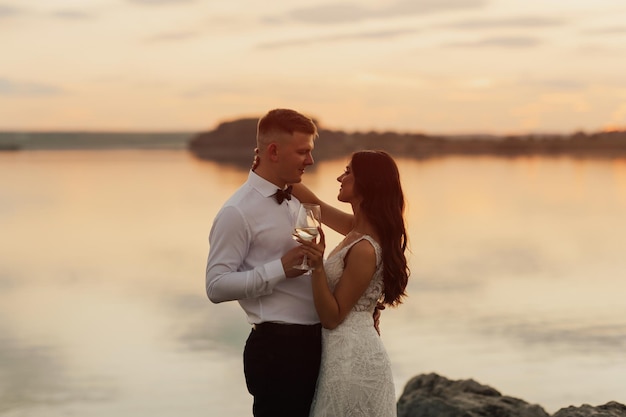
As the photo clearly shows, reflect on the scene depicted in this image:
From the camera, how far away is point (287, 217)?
416 centimetres

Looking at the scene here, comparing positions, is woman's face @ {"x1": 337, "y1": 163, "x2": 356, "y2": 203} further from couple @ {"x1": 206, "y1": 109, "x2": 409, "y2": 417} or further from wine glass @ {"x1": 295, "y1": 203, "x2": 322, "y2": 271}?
wine glass @ {"x1": 295, "y1": 203, "x2": 322, "y2": 271}

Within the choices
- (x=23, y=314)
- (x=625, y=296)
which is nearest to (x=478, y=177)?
(x=625, y=296)

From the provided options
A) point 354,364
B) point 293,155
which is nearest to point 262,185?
point 293,155

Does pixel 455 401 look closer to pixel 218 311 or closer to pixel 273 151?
pixel 273 151

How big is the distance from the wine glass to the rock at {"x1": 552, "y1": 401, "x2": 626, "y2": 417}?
7.88 ft

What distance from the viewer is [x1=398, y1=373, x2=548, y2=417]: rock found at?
6.25 m

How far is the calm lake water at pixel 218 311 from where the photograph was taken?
424 inches

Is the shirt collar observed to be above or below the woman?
above

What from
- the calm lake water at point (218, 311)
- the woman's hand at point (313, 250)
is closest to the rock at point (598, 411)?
the woman's hand at point (313, 250)

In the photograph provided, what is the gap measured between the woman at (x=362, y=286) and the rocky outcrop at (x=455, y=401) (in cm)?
216

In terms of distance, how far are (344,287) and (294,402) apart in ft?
1.82

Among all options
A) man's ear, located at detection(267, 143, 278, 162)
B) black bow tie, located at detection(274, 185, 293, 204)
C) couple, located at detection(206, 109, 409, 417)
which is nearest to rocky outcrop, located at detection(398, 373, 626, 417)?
couple, located at detection(206, 109, 409, 417)

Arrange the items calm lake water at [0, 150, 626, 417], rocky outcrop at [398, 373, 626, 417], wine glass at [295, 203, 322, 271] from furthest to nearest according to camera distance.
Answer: calm lake water at [0, 150, 626, 417] → rocky outcrop at [398, 373, 626, 417] → wine glass at [295, 203, 322, 271]

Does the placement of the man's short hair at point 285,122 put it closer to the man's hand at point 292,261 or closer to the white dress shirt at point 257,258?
the white dress shirt at point 257,258
